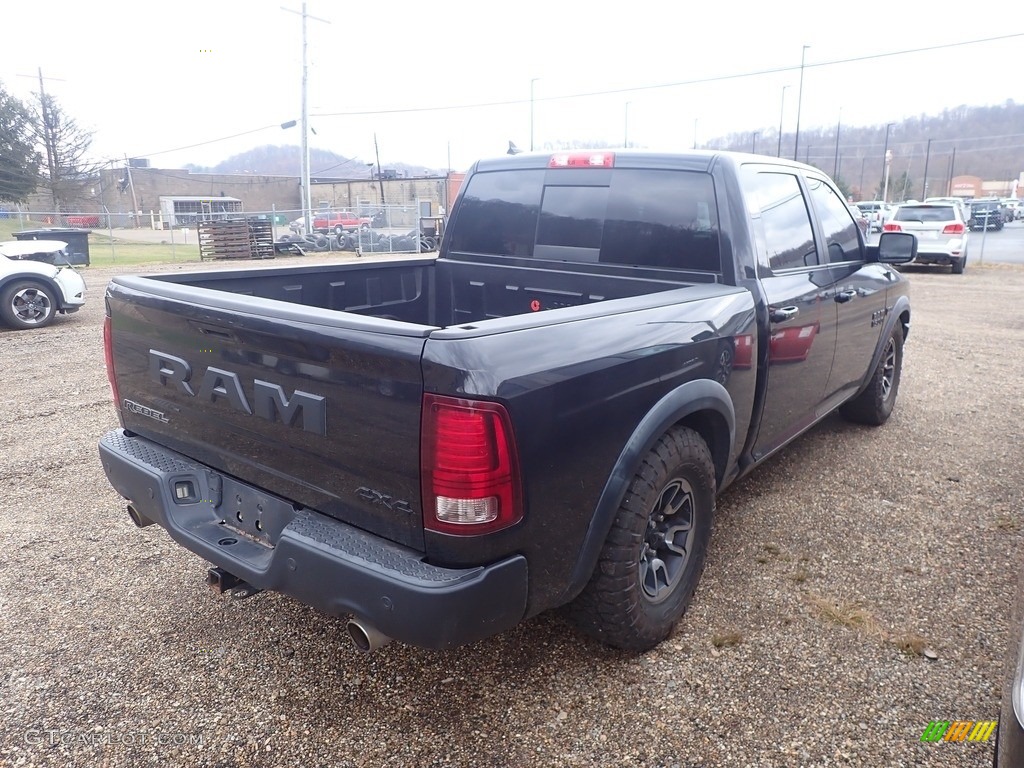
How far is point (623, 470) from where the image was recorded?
2461 millimetres

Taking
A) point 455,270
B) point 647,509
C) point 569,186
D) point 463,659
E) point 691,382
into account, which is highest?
point 569,186

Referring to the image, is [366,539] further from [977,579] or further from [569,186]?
[977,579]

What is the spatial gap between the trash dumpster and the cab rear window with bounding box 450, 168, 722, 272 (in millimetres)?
20652

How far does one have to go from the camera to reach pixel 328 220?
43375 millimetres

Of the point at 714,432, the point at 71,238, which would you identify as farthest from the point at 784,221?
the point at 71,238

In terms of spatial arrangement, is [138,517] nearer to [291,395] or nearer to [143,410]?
[143,410]

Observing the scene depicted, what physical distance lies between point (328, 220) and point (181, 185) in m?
43.7

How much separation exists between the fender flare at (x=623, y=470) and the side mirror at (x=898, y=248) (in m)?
2.61

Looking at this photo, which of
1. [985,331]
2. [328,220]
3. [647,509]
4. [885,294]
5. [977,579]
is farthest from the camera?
[328,220]

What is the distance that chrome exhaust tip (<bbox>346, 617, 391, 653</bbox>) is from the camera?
85.7 inches

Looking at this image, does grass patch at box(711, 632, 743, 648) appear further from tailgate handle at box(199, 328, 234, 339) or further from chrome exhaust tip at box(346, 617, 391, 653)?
tailgate handle at box(199, 328, 234, 339)

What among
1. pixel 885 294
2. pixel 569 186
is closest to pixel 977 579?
pixel 885 294

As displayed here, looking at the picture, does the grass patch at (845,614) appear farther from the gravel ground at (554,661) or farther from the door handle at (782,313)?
the door handle at (782,313)

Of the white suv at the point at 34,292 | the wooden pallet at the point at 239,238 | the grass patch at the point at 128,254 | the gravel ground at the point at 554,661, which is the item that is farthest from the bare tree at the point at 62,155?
the gravel ground at the point at 554,661
